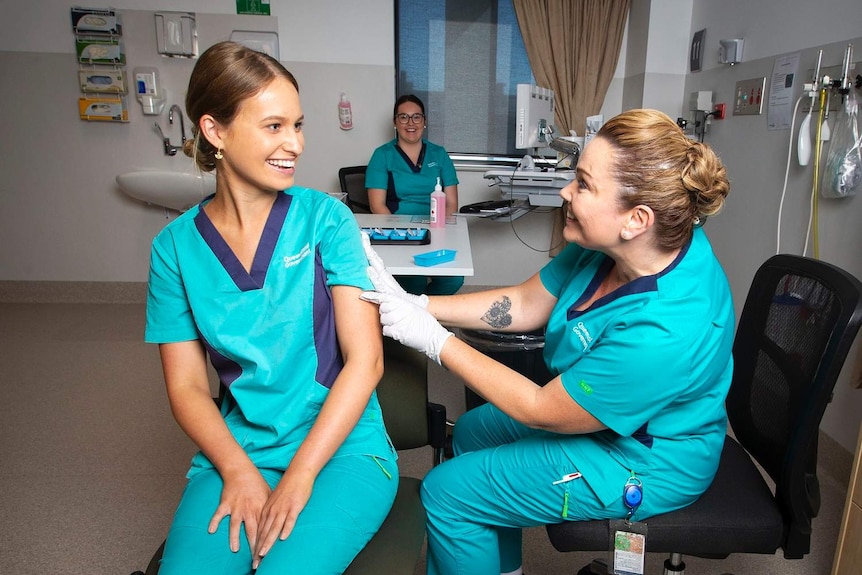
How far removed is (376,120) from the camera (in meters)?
3.94

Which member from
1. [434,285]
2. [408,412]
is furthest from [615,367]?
[434,285]

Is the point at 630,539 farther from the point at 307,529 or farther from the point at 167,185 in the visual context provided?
the point at 167,185

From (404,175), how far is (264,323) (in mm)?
2380

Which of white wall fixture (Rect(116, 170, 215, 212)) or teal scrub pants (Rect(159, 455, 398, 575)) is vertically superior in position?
white wall fixture (Rect(116, 170, 215, 212))

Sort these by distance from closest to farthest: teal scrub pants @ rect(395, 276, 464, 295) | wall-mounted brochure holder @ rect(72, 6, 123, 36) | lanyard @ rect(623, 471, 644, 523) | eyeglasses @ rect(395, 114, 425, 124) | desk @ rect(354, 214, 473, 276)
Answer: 1. lanyard @ rect(623, 471, 644, 523)
2. desk @ rect(354, 214, 473, 276)
3. teal scrub pants @ rect(395, 276, 464, 295)
4. eyeglasses @ rect(395, 114, 425, 124)
5. wall-mounted brochure holder @ rect(72, 6, 123, 36)

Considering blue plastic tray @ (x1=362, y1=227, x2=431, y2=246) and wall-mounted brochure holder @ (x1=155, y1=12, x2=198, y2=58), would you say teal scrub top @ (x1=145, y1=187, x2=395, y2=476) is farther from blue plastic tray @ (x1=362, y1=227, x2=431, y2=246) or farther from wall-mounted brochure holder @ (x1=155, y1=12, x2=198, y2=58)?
wall-mounted brochure holder @ (x1=155, y1=12, x2=198, y2=58)

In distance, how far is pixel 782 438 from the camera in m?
1.13

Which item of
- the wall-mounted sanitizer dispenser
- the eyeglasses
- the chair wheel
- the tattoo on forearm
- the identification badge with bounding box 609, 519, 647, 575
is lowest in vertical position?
the chair wheel

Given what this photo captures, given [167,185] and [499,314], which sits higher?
[167,185]

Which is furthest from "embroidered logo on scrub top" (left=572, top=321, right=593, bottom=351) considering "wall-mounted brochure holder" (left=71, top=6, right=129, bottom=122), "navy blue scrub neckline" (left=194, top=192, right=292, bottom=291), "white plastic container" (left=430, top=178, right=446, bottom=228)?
"wall-mounted brochure holder" (left=71, top=6, right=129, bottom=122)

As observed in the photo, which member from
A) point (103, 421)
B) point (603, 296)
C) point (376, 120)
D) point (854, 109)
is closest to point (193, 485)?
point (603, 296)

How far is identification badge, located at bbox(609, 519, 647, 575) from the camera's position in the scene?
109 cm

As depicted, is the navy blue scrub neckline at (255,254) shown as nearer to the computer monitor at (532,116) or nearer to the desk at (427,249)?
the desk at (427,249)

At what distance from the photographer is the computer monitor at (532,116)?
2.91 metres
